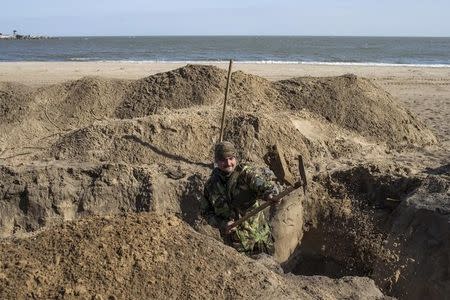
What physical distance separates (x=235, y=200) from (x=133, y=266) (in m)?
1.54

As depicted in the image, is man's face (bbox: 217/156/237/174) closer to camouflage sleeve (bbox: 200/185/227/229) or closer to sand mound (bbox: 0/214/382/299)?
camouflage sleeve (bbox: 200/185/227/229)

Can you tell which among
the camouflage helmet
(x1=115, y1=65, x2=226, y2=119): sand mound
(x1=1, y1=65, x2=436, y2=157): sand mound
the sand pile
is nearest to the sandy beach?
(x1=1, y1=65, x2=436, y2=157): sand mound

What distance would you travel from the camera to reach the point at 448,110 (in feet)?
48.7

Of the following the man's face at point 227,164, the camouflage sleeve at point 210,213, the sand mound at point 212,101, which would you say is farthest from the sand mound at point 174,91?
the man's face at point 227,164

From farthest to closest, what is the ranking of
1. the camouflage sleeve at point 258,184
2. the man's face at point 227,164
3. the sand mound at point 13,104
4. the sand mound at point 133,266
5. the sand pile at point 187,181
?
1. the sand mound at point 13,104
2. the man's face at point 227,164
3. the camouflage sleeve at point 258,184
4. the sand pile at point 187,181
5. the sand mound at point 133,266

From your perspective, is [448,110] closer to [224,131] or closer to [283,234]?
[224,131]

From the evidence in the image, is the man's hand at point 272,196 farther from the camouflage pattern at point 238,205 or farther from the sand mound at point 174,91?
the sand mound at point 174,91

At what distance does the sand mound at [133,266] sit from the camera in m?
3.60

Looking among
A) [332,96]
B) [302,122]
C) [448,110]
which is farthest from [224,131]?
[448,110]

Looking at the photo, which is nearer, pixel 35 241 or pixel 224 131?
pixel 35 241

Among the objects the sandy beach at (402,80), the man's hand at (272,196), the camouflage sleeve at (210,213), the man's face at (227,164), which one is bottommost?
the sandy beach at (402,80)

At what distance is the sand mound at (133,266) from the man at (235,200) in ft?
2.72

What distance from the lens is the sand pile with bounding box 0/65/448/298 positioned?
3850 millimetres

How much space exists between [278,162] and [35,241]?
2.64 m
